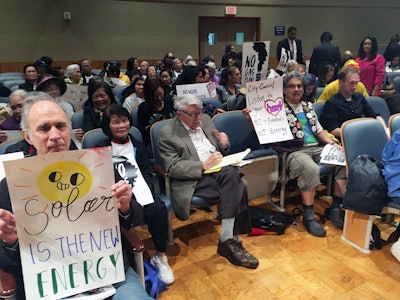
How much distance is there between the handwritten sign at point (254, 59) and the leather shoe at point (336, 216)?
1578 millimetres

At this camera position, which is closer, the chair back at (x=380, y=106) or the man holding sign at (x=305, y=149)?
the man holding sign at (x=305, y=149)

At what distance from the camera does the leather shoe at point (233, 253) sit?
233 cm

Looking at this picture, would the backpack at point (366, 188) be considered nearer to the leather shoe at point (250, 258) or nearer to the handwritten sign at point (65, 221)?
the leather shoe at point (250, 258)

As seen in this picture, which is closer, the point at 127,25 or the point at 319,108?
the point at 319,108

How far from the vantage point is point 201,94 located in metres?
4.03

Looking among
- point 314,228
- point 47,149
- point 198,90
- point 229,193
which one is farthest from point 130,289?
point 198,90

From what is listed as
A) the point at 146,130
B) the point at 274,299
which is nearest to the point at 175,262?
the point at 274,299

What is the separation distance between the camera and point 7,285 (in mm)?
1202

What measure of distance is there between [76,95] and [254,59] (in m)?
1.92

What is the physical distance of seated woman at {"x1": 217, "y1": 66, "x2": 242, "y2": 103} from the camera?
14.4 ft

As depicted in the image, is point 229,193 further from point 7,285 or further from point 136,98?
point 136,98

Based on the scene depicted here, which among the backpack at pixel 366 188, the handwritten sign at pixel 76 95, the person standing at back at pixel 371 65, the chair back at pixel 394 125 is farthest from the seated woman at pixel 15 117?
the person standing at back at pixel 371 65

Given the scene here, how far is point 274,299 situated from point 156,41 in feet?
28.3

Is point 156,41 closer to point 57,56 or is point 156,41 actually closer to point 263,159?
point 57,56
